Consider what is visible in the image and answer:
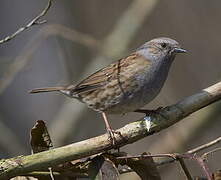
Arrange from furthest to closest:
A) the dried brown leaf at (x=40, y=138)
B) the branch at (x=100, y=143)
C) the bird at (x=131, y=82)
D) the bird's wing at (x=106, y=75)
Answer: the bird's wing at (x=106, y=75) → the bird at (x=131, y=82) → the dried brown leaf at (x=40, y=138) → the branch at (x=100, y=143)

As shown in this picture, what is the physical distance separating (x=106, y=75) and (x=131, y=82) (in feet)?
1.07

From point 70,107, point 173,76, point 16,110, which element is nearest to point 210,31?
point 173,76

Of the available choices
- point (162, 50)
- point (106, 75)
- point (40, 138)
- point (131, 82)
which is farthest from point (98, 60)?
point (40, 138)

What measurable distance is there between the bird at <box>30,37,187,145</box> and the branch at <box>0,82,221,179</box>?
3.22 ft

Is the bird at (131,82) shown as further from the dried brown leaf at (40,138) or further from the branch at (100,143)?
the dried brown leaf at (40,138)

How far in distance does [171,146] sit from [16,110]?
3.93 metres

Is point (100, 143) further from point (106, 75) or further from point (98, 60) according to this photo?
point (98, 60)

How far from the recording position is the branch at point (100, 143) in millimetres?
1915

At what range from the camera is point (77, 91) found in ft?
12.5

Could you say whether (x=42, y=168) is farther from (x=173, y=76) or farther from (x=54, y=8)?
(x=54, y=8)

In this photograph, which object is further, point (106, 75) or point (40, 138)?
point (106, 75)

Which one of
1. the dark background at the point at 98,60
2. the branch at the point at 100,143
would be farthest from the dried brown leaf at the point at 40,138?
the dark background at the point at 98,60

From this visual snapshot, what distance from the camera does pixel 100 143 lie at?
205 cm

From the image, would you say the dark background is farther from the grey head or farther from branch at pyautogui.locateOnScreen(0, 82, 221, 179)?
branch at pyautogui.locateOnScreen(0, 82, 221, 179)
